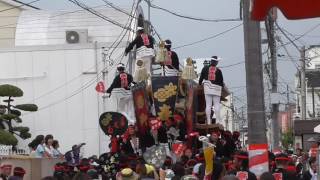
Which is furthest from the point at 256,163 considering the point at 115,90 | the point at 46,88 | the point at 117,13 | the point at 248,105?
the point at 117,13

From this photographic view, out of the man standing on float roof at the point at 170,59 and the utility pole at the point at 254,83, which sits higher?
the man standing on float roof at the point at 170,59

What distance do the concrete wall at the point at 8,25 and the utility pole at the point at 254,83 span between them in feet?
106

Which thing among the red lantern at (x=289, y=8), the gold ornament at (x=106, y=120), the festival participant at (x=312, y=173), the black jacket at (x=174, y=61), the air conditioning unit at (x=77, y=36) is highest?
the air conditioning unit at (x=77, y=36)

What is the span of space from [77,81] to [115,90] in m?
15.0

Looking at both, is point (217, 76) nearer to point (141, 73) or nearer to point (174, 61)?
point (174, 61)

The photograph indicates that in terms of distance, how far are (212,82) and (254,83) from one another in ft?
22.8

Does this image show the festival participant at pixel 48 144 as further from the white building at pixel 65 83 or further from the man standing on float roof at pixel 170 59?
the white building at pixel 65 83

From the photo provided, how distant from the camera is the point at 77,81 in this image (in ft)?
115

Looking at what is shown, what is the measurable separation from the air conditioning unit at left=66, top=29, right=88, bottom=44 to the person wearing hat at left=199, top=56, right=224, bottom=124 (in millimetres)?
19248

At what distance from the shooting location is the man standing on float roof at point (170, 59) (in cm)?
1912

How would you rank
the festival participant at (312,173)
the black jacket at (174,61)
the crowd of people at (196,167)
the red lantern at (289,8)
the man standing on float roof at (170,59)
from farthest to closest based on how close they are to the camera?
1. the black jacket at (174,61)
2. the man standing on float roof at (170,59)
3. the festival participant at (312,173)
4. the crowd of people at (196,167)
5. the red lantern at (289,8)

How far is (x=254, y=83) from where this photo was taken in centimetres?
1123

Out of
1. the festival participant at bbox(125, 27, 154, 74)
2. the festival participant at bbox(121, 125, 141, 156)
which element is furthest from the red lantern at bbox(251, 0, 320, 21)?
the festival participant at bbox(125, 27, 154, 74)

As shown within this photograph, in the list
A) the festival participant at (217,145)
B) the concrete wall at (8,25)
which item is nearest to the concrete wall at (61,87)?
the concrete wall at (8,25)
